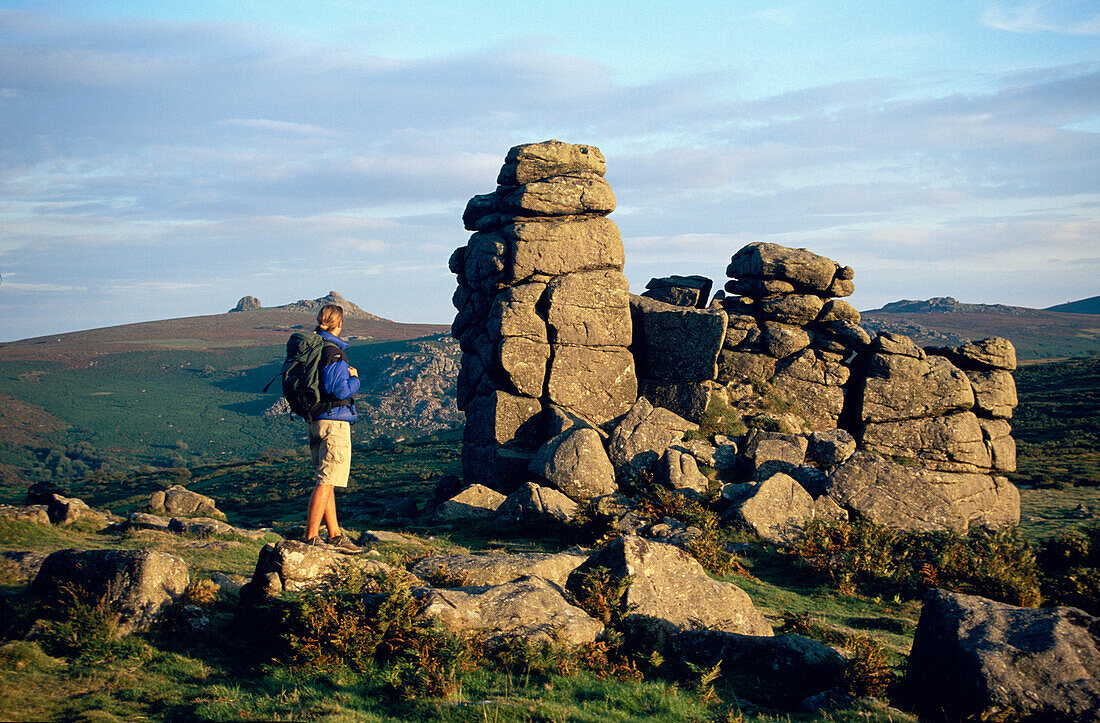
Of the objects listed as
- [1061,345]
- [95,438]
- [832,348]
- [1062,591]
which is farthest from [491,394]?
[1061,345]

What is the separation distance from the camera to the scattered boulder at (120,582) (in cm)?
1042

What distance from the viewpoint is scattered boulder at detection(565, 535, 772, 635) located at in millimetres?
11836

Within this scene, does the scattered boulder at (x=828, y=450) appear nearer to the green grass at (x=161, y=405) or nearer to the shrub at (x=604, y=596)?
the shrub at (x=604, y=596)

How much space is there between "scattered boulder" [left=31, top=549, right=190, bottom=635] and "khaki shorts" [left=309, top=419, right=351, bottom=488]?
2.79 meters

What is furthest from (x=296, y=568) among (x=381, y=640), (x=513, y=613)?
(x=513, y=613)

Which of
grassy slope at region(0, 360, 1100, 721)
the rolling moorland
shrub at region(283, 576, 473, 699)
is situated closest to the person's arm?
shrub at region(283, 576, 473, 699)

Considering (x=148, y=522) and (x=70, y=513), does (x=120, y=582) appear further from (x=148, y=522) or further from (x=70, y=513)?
(x=70, y=513)

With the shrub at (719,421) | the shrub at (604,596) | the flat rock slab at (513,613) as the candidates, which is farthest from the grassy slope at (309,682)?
the shrub at (719,421)

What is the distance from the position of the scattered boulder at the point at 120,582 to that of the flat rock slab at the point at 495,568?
173 inches

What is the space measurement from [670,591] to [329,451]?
269 inches

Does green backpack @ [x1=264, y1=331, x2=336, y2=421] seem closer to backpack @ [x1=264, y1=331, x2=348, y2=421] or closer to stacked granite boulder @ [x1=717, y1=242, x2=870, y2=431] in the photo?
backpack @ [x1=264, y1=331, x2=348, y2=421]

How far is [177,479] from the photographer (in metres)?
73.2

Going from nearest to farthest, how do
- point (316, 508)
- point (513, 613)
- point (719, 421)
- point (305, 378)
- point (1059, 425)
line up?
point (513, 613)
point (305, 378)
point (316, 508)
point (719, 421)
point (1059, 425)

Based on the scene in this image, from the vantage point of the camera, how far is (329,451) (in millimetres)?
12203
